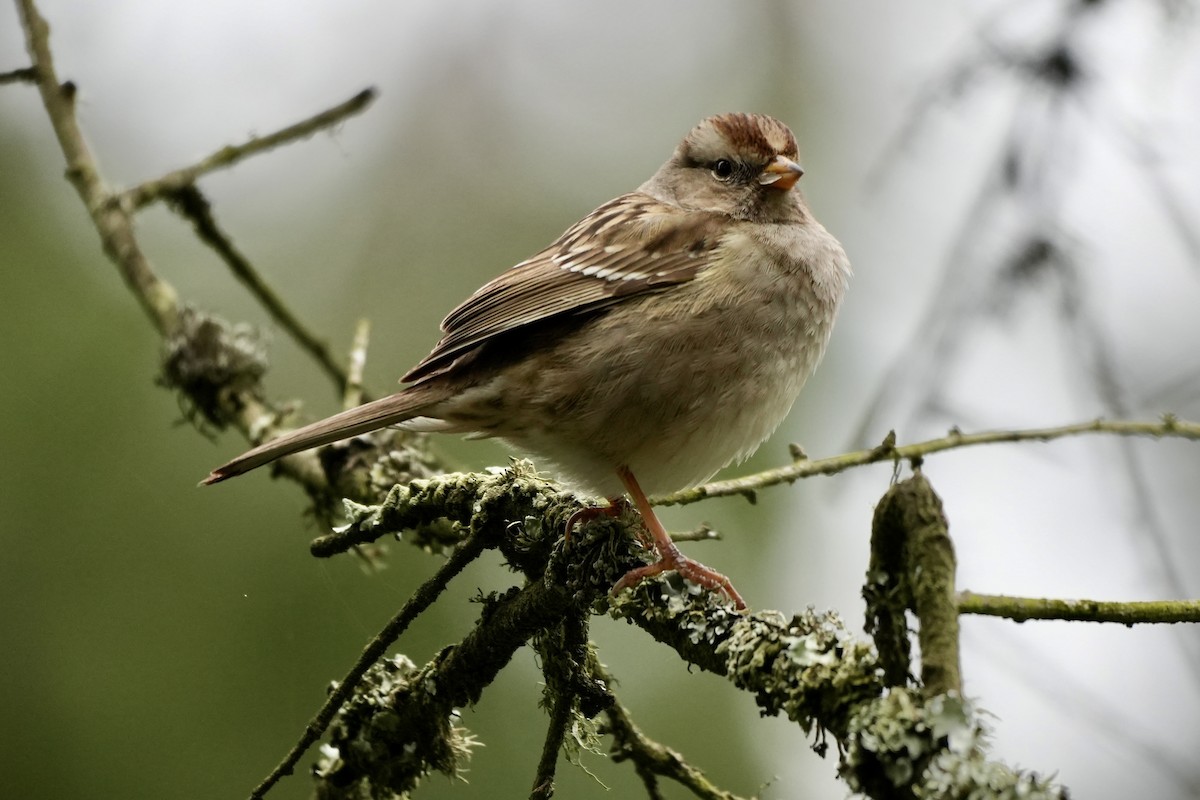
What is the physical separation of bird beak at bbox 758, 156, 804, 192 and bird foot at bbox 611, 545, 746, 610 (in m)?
1.76

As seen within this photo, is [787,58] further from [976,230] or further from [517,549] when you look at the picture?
[517,549]

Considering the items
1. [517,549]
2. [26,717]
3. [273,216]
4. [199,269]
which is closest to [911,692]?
[517,549]

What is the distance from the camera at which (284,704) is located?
4.53 meters

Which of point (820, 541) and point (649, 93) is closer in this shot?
point (820, 541)

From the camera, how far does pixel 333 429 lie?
3.21 metres

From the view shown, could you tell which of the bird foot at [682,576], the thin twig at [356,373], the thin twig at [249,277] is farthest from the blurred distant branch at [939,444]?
the thin twig at [249,277]

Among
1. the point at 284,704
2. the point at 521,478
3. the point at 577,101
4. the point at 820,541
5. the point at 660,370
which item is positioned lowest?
the point at 284,704

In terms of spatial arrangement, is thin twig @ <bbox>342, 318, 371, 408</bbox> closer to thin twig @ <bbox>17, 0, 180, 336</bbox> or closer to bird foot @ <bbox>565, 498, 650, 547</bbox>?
thin twig @ <bbox>17, 0, 180, 336</bbox>

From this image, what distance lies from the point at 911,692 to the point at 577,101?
24.1ft

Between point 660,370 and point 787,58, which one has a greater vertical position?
point 787,58

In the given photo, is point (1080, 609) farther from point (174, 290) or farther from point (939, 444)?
point (174, 290)

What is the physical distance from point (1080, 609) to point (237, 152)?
4024mm

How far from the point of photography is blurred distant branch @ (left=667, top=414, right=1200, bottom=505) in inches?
117

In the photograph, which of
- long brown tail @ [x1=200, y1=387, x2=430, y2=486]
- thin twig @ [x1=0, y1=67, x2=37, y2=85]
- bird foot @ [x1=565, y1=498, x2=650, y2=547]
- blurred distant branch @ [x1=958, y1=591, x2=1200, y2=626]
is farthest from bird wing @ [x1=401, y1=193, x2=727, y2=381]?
thin twig @ [x1=0, y1=67, x2=37, y2=85]
